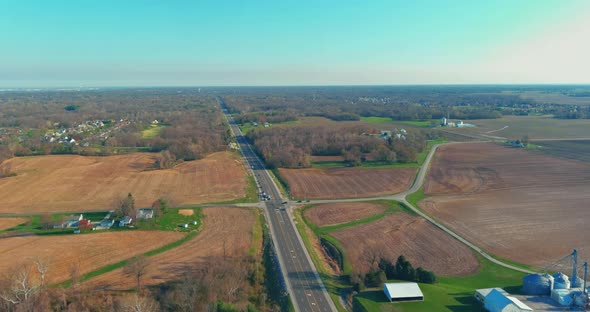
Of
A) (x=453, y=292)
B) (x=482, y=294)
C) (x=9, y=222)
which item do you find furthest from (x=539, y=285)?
(x=9, y=222)

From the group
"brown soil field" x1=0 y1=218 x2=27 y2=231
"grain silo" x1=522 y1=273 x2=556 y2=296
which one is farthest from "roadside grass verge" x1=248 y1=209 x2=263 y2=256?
"brown soil field" x1=0 y1=218 x2=27 y2=231

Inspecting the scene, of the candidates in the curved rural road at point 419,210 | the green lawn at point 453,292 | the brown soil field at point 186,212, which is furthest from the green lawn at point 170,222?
the green lawn at point 453,292

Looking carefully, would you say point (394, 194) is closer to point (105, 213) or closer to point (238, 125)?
point (105, 213)

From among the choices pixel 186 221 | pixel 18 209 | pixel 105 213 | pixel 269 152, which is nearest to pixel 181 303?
→ pixel 186 221

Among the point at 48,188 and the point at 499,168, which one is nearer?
the point at 48,188

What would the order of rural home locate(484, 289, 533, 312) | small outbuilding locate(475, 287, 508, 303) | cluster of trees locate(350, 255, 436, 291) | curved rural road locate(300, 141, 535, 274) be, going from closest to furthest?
rural home locate(484, 289, 533, 312) → small outbuilding locate(475, 287, 508, 303) → cluster of trees locate(350, 255, 436, 291) → curved rural road locate(300, 141, 535, 274)

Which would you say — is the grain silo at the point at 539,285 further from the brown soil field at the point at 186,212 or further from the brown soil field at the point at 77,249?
the brown soil field at the point at 186,212

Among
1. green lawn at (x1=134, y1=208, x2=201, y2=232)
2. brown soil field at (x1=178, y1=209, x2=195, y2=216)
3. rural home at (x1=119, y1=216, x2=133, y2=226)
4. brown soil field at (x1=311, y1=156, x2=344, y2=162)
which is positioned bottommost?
green lawn at (x1=134, y1=208, x2=201, y2=232)

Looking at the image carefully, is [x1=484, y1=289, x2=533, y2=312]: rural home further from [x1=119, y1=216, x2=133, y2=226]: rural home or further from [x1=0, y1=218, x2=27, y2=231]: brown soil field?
[x1=0, y1=218, x2=27, y2=231]: brown soil field
